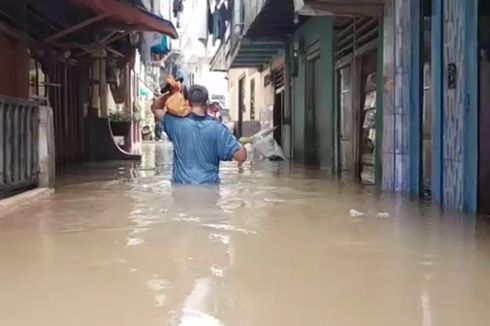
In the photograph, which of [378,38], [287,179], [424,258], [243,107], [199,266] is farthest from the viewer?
[243,107]

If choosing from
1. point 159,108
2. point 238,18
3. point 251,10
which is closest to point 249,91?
point 238,18

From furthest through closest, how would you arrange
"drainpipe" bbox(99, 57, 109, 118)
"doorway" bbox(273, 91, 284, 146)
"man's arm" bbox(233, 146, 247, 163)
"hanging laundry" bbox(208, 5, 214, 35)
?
"hanging laundry" bbox(208, 5, 214, 35), "doorway" bbox(273, 91, 284, 146), "drainpipe" bbox(99, 57, 109, 118), "man's arm" bbox(233, 146, 247, 163)

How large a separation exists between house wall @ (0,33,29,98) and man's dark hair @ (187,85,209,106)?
2761 mm

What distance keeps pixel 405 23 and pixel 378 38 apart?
130 cm

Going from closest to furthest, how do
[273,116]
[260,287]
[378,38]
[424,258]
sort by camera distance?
[260,287] < [424,258] < [378,38] < [273,116]

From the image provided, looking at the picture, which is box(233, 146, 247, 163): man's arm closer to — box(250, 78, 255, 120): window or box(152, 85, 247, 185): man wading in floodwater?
box(152, 85, 247, 185): man wading in floodwater

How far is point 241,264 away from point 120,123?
46.2 ft

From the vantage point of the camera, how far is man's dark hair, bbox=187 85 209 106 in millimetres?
8008

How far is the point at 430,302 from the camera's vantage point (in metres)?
2.90

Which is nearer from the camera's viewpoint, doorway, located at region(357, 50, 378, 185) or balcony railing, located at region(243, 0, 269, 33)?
doorway, located at region(357, 50, 378, 185)

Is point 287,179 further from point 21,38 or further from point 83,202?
point 21,38

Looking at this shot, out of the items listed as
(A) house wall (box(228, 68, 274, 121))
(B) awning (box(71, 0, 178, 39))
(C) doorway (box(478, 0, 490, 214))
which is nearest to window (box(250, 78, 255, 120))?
(A) house wall (box(228, 68, 274, 121))

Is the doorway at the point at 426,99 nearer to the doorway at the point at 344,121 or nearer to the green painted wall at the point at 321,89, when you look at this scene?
the doorway at the point at 344,121

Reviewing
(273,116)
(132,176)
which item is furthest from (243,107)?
(132,176)
